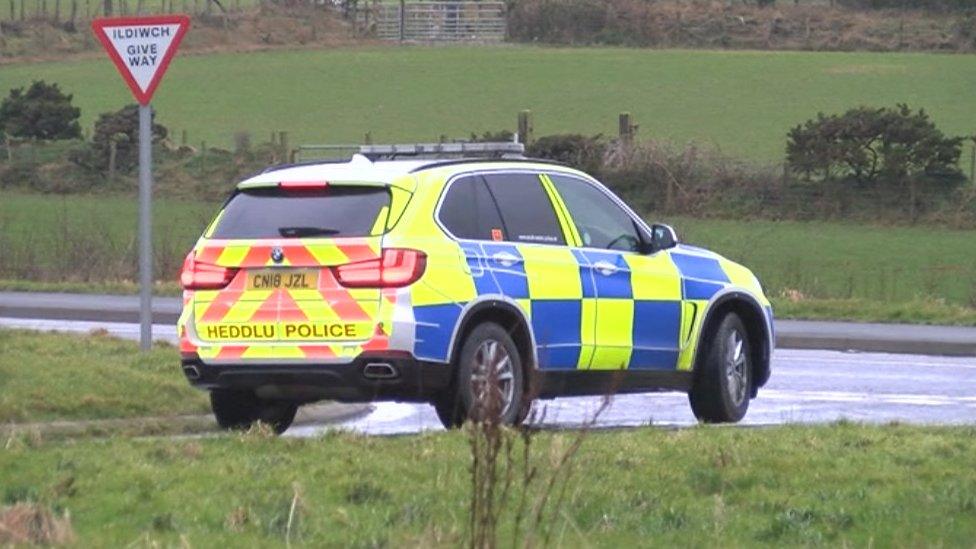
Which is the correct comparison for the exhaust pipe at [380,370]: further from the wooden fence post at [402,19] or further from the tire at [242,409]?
the wooden fence post at [402,19]

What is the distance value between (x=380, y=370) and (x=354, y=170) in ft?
4.33

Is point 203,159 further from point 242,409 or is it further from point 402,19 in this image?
point 242,409

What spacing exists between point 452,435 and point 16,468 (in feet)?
7.36

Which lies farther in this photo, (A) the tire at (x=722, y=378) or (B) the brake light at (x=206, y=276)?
(A) the tire at (x=722, y=378)

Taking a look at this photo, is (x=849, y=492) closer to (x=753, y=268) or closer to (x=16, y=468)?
(x=16, y=468)

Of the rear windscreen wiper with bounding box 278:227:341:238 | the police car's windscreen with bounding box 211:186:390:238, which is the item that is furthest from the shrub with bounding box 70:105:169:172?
the rear windscreen wiper with bounding box 278:227:341:238

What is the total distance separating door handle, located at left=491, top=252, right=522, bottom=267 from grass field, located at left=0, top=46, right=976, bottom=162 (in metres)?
33.9

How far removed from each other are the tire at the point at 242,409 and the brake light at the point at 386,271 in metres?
1.38

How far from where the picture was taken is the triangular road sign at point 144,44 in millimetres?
15117

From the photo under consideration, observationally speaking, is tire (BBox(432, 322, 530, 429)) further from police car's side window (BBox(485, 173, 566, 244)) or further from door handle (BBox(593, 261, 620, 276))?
door handle (BBox(593, 261, 620, 276))

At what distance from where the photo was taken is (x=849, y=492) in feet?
28.5

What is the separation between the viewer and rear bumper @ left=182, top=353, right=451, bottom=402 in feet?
36.0

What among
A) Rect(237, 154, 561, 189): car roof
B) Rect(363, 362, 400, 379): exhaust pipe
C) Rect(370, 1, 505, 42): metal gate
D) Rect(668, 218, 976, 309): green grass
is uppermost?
Rect(370, 1, 505, 42): metal gate

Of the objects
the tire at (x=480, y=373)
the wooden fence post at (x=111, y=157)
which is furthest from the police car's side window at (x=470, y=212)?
the wooden fence post at (x=111, y=157)
